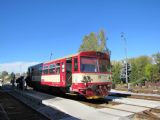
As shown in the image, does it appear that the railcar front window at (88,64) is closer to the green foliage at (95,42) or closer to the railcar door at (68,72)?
the railcar door at (68,72)

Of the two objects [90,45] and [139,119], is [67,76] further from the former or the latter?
[90,45]

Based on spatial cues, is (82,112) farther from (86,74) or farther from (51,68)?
(51,68)

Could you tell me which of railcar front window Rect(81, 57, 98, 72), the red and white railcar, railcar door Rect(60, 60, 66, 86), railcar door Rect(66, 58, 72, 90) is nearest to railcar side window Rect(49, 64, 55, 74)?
the red and white railcar

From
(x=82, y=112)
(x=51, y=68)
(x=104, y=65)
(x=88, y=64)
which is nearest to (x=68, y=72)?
(x=88, y=64)

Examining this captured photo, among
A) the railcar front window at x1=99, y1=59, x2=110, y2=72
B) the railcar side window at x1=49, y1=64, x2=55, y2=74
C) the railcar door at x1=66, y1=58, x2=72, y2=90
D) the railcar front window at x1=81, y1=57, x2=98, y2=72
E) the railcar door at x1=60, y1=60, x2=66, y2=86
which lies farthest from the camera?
the railcar side window at x1=49, y1=64, x2=55, y2=74

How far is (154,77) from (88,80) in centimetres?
4475

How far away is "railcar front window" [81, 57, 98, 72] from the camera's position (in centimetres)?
1833

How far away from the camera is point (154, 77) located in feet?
196

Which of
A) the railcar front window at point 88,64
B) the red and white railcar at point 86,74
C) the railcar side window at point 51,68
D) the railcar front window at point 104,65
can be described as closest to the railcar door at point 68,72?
the red and white railcar at point 86,74

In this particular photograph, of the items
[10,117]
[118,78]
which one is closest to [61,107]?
[10,117]

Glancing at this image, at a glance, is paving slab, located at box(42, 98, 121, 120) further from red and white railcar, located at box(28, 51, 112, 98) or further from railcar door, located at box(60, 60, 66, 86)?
railcar door, located at box(60, 60, 66, 86)

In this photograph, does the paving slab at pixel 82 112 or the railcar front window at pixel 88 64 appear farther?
the railcar front window at pixel 88 64

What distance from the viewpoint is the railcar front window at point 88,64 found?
60.1ft

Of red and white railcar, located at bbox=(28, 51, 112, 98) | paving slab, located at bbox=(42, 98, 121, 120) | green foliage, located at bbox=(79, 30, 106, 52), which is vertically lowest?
paving slab, located at bbox=(42, 98, 121, 120)
